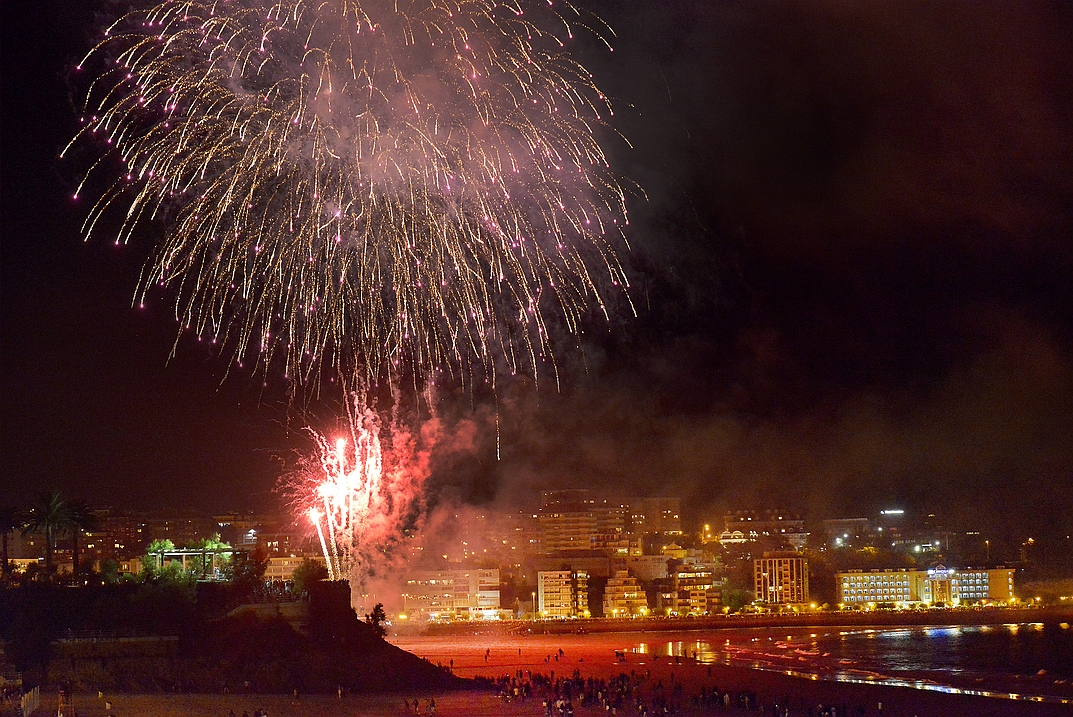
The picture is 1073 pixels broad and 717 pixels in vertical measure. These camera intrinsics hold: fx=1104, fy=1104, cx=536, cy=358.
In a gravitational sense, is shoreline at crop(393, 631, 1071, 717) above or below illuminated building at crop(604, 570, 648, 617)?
above

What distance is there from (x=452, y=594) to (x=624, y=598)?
12158 mm

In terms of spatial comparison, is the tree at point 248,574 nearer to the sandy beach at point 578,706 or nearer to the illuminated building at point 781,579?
the sandy beach at point 578,706

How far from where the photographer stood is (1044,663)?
44.2 meters

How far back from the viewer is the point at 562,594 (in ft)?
243

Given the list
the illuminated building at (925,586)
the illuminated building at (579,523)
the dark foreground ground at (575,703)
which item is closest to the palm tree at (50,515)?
the dark foreground ground at (575,703)

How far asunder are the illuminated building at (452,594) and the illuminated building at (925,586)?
95.3ft

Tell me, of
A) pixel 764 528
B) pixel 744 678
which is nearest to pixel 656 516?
pixel 764 528

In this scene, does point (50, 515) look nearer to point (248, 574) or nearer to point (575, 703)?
point (248, 574)

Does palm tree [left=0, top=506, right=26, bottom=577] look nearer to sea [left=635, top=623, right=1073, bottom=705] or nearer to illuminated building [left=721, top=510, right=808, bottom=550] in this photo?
sea [left=635, top=623, right=1073, bottom=705]

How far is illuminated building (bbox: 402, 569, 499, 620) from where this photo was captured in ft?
228

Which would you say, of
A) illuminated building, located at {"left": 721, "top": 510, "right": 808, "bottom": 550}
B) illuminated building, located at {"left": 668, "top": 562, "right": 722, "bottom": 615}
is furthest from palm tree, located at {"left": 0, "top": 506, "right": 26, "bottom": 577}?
illuminated building, located at {"left": 721, "top": 510, "right": 808, "bottom": 550}

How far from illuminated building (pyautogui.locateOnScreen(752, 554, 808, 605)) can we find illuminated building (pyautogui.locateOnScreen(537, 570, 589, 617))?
16.0 metres

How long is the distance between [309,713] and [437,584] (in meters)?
48.1

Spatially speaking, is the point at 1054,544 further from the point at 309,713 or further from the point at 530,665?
the point at 309,713
